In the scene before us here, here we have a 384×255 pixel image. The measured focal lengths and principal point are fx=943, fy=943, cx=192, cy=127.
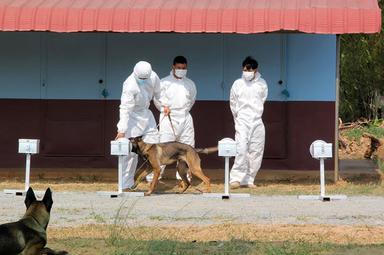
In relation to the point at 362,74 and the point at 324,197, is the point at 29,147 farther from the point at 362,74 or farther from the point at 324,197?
the point at 362,74

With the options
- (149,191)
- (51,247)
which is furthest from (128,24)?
(51,247)

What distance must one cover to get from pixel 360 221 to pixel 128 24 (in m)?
5.80

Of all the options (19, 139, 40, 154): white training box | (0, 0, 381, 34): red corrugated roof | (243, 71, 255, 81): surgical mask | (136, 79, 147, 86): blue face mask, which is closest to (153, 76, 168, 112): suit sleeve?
(136, 79, 147, 86): blue face mask

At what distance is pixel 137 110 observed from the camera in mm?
14703

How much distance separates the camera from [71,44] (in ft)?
55.8

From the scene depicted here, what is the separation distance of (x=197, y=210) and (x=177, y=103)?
3371 mm

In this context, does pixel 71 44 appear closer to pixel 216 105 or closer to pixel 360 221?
pixel 216 105

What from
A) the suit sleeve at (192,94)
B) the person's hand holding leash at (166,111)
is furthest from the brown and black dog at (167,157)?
the suit sleeve at (192,94)

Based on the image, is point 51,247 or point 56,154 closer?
point 51,247

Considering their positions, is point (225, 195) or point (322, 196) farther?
point (225, 195)

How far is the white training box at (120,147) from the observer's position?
13773 mm

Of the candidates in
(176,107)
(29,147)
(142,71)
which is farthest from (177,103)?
(29,147)

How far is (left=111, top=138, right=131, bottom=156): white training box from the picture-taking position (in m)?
13.8

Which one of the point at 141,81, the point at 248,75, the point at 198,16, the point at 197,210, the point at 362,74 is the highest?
the point at 362,74
